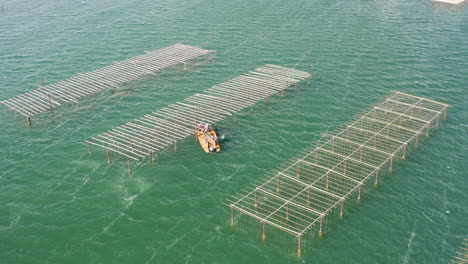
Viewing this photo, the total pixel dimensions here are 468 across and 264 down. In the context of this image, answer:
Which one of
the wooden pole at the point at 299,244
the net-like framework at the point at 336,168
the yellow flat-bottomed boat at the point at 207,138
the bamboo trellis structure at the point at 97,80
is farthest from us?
the bamboo trellis structure at the point at 97,80

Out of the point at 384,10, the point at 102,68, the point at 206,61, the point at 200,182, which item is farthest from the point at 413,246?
the point at 384,10

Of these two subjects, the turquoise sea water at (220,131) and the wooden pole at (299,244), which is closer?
the wooden pole at (299,244)

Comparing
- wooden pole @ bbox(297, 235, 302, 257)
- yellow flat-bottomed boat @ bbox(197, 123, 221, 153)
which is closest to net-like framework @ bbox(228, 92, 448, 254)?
wooden pole @ bbox(297, 235, 302, 257)

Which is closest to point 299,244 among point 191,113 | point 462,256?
point 462,256

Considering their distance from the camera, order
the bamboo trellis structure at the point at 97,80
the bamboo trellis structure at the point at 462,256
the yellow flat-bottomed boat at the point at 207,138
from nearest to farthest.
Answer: the bamboo trellis structure at the point at 462,256 < the yellow flat-bottomed boat at the point at 207,138 < the bamboo trellis structure at the point at 97,80

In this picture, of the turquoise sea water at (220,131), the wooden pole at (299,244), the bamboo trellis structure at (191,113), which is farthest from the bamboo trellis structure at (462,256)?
the bamboo trellis structure at (191,113)

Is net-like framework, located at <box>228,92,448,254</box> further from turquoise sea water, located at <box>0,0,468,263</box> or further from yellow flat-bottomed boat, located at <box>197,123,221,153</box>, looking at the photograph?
yellow flat-bottomed boat, located at <box>197,123,221,153</box>

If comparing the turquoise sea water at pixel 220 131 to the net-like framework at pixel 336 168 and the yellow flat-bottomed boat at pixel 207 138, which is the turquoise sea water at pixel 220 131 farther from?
the net-like framework at pixel 336 168
